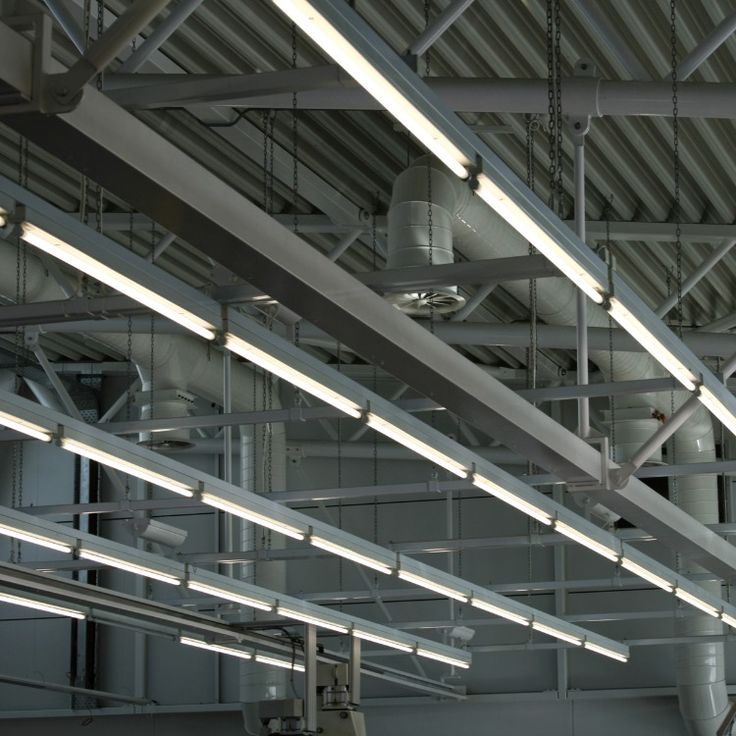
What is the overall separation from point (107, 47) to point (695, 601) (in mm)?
12941

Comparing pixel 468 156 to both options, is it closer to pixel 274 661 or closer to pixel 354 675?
pixel 354 675

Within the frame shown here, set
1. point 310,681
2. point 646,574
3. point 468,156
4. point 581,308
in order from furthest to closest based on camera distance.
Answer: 1. point 646,574
2. point 310,681
3. point 581,308
4. point 468,156

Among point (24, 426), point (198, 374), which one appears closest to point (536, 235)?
point (24, 426)

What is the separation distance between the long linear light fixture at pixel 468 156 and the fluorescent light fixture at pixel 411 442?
1867 mm

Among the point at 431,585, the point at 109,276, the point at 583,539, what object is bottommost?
the point at 431,585

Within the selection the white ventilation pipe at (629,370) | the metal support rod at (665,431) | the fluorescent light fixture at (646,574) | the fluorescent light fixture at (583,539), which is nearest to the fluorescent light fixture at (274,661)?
the fluorescent light fixture at (646,574)

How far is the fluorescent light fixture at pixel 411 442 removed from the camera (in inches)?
369

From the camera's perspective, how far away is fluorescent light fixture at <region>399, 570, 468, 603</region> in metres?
14.4

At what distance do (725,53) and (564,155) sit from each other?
83.2 inches

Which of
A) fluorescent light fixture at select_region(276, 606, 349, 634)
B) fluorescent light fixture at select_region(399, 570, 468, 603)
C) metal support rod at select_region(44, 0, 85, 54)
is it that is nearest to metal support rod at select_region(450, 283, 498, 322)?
fluorescent light fixture at select_region(399, 570, 468, 603)

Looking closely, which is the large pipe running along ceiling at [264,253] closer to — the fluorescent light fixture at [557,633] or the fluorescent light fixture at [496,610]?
the fluorescent light fixture at [496,610]

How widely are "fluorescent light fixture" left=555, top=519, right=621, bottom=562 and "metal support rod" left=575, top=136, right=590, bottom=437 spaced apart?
244 cm

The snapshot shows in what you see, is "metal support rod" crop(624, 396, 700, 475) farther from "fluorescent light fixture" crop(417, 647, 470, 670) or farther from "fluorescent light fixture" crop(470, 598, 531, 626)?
"fluorescent light fixture" crop(417, 647, 470, 670)

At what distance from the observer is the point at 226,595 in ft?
47.4
